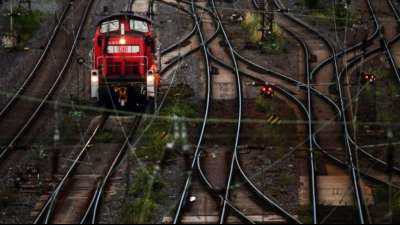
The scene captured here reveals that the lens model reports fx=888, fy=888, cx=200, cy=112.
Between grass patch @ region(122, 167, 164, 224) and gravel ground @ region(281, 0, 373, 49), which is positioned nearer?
grass patch @ region(122, 167, 164, 224)

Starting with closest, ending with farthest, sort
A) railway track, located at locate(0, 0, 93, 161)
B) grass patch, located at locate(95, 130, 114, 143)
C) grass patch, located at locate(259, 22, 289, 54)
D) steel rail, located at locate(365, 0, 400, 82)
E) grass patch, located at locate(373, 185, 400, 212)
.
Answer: grass patch, located at locate(373, 185, 400, 212), grass patch, located at locate(95, 130, 114, 143), railway track, located at locate(0, 0, 93, 161), steel rail, located at locate(365, 0, 400, 82), grass patch, located at locate(259, 22, 289, 54)

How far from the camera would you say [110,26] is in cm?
2769

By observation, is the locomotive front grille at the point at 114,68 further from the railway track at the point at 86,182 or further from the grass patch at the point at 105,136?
the grass patch at the point at 105,136

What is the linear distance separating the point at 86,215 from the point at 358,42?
61.5 ft

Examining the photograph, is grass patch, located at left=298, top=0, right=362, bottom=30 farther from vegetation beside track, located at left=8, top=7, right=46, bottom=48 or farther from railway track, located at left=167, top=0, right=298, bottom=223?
railway track, located at left=167, top=0, right=298, bottom=223

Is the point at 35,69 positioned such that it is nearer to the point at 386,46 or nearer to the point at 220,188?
the point at 220,188

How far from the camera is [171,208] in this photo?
2045 centimetres

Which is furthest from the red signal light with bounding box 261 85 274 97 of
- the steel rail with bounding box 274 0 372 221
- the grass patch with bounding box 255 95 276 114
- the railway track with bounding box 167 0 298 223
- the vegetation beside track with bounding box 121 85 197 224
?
the railway track with bounding box 167 0 298 223

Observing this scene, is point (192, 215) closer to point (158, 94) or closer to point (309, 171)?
point (309, 171)

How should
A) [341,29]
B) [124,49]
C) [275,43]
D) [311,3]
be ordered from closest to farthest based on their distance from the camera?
[124,49], [275,43], [341,29], [311,3]

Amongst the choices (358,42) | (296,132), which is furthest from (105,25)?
(358,42)

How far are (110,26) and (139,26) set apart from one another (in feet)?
3.02

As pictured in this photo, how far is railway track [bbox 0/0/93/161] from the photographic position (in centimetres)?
2605

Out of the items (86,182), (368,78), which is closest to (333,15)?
(368,78)
